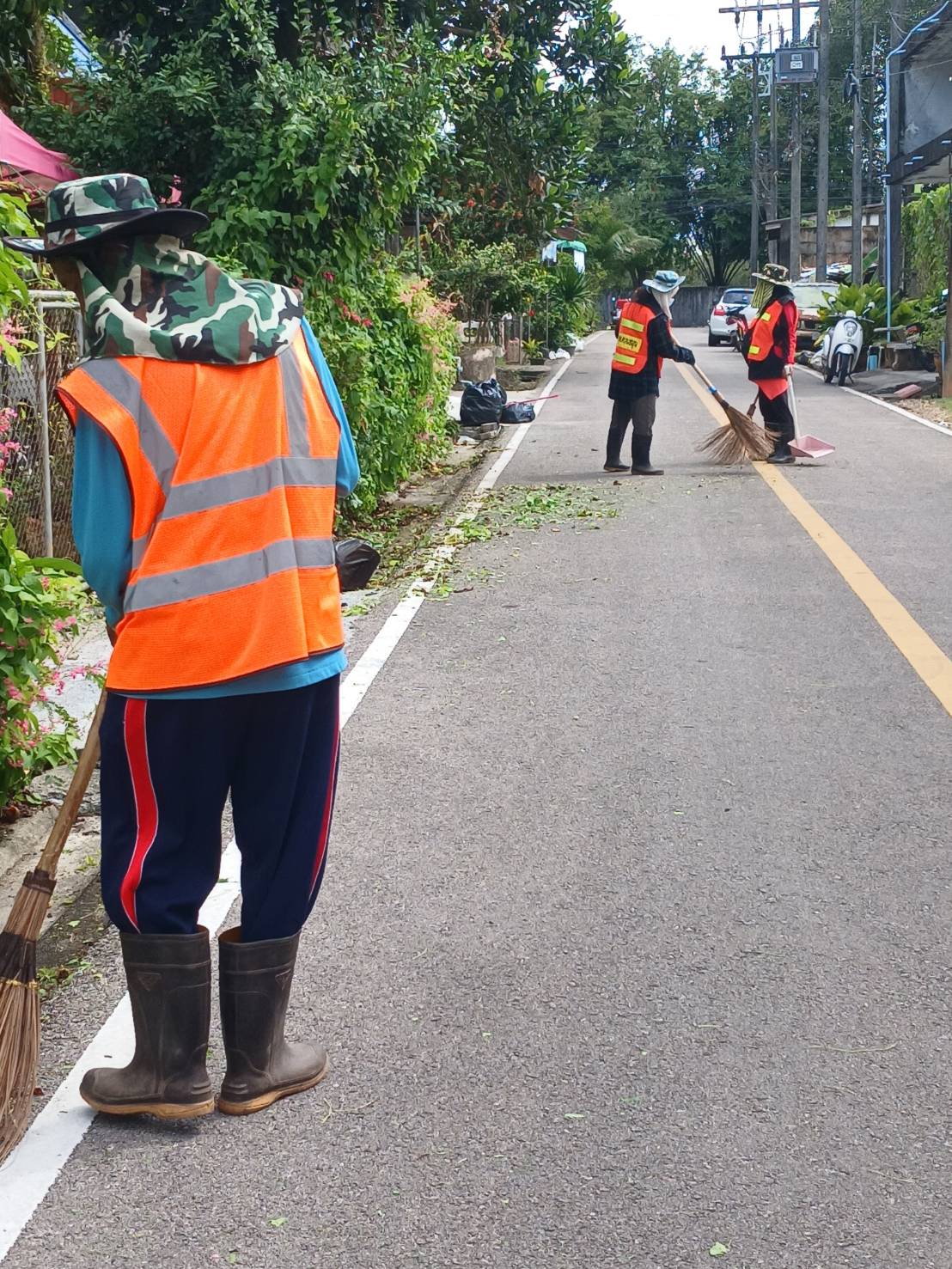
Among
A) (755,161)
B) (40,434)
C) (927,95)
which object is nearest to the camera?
(40,434)

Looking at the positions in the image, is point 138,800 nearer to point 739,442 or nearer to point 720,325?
point 739,442

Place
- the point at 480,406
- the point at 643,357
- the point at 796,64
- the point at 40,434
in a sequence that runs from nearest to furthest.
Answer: the point at 40,434, the point at 643,357, the point at 480,406, the point at 796,64

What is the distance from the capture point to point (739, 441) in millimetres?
14953

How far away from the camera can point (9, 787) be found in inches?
205

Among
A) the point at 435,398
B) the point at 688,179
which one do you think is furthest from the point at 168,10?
the point at 688,179

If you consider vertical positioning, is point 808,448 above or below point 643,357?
below

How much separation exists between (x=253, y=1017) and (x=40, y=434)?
229 inches

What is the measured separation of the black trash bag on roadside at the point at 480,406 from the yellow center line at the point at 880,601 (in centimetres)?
674

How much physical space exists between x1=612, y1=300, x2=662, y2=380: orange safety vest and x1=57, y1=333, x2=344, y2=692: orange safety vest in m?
11.2

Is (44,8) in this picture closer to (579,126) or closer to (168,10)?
(168,10)

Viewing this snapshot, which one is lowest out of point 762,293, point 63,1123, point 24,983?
point 63,1123

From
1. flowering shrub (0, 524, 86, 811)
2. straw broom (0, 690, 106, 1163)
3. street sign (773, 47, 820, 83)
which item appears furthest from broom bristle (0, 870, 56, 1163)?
street sign (773, 47, 820, 83)

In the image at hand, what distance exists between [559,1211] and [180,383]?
5.90ft

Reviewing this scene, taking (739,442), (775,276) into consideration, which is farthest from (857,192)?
(739,442)
